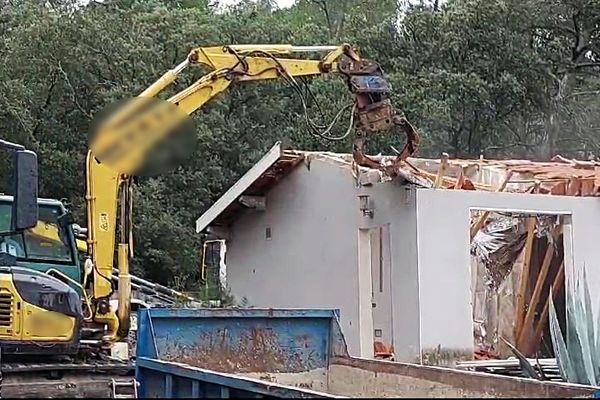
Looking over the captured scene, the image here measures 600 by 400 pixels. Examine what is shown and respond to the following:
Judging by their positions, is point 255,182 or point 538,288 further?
point 255,182

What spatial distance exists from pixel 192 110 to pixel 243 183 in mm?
2908

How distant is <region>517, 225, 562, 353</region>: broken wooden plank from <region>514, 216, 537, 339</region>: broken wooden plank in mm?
83

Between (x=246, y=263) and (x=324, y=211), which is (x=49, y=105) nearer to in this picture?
(x=246, y=263)

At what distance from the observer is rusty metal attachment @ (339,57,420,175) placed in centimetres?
1247

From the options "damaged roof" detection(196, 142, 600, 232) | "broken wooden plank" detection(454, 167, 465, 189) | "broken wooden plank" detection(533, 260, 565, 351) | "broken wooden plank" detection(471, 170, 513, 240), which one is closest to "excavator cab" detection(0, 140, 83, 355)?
"damaged roof" detection(196, 142, 600, 232)

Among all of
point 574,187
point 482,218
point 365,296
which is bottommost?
point 365,296

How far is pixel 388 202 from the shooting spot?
1359cm

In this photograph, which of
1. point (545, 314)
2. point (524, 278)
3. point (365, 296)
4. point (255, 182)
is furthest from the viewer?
point (255, 182)

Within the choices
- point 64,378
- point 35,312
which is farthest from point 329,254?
point 35,312

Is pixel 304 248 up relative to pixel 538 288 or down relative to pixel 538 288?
up

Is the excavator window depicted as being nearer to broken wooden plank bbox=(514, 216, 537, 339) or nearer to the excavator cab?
the excavator cab

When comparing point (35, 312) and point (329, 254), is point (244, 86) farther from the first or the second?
point (35, 312)

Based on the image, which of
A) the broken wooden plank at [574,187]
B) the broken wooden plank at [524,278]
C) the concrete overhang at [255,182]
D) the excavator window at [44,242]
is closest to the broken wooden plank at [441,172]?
the broken wooden plank at [574,187]

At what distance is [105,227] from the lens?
11.8 m
